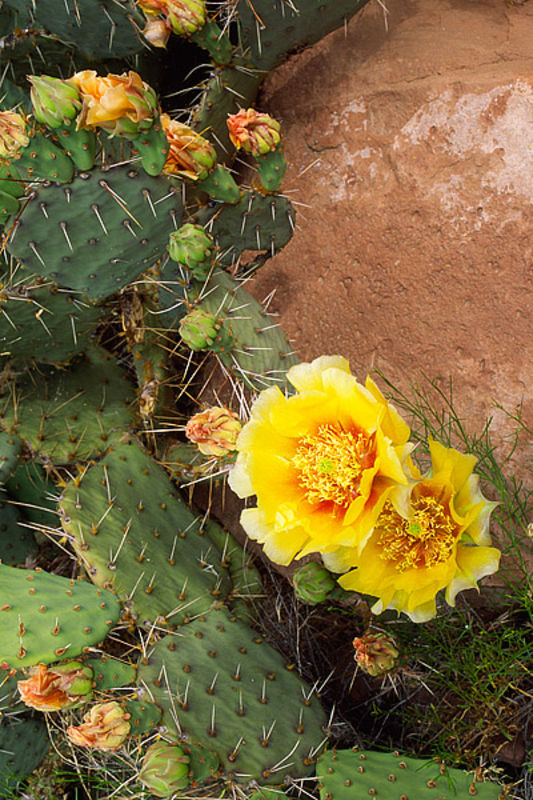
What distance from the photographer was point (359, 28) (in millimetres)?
2119

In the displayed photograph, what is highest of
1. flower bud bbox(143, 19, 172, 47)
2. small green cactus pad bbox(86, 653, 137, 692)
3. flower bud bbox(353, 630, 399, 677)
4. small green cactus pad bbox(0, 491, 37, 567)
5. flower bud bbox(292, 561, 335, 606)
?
flower bud bbox(143, 19, 172, 47)

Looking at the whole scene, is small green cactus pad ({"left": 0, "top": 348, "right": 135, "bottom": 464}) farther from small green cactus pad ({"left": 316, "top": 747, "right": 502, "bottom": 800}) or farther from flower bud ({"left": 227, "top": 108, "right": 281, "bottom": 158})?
small green cactus pad ({"left": 316, "top": 747, "right": 502, "bottom": 800})

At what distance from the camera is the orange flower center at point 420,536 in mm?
1288

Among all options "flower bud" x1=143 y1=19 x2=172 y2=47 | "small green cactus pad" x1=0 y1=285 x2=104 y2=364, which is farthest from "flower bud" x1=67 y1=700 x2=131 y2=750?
"flower bud" x1=143 y1=19 x2=172 y2=47

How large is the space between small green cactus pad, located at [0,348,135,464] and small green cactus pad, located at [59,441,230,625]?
151 millimetres

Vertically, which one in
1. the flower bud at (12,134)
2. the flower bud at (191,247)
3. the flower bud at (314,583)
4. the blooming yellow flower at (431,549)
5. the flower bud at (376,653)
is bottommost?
the flower bud at (376,653)

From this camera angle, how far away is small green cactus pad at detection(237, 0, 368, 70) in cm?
184

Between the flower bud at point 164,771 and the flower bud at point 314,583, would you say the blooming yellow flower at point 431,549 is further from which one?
the flower bud at point 164,771

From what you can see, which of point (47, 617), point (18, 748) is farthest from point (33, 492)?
point (47, 617)

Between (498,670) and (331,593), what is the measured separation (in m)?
0.57

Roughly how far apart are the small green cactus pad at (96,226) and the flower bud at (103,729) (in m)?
0.84

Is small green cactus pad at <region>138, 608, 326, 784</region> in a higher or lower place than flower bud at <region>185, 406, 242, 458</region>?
lower

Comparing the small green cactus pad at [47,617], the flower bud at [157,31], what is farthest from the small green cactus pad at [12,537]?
the flower bud at [157,31]

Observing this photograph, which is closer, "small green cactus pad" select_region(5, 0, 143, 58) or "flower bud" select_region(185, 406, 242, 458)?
"flower bud" select_region(185, 406, 242, 458)
